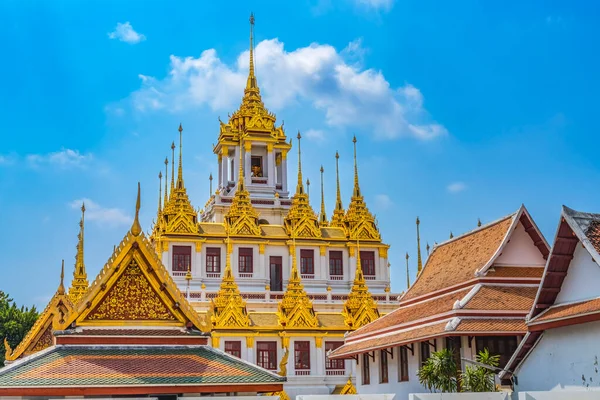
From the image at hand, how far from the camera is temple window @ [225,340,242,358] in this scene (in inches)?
Answer: 1730

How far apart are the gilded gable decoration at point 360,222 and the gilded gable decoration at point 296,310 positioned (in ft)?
28.4

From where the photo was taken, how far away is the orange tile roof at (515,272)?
2508 centimetres

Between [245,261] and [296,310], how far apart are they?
726 cm

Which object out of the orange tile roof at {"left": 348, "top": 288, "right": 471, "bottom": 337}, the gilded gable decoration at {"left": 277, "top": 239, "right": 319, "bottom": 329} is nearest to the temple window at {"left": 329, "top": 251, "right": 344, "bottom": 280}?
the gilded gable decoration at {"left": 277, "top": 239, "right": 319, "bottom": 329}

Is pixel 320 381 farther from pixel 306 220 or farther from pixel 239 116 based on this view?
pixel 239 116

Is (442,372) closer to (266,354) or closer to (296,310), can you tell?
(266,354)

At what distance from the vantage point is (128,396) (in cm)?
1744

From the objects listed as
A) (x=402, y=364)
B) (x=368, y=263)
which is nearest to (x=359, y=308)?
(x=368, y=263)

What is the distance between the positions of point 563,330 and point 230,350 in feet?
88.1

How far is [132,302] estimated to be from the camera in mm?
19000

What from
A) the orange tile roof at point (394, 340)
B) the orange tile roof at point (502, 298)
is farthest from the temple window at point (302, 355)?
the orange tile roof at point (502, 298)

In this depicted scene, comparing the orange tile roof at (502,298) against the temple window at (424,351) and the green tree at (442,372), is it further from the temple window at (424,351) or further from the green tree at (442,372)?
the temple window at (424,351)

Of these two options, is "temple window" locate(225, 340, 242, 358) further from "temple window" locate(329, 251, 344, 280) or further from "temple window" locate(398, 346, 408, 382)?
"temple window" locate(398, 346, 408, 382)

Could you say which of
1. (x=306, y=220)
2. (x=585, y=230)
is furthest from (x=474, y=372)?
(x=306, y=220)
